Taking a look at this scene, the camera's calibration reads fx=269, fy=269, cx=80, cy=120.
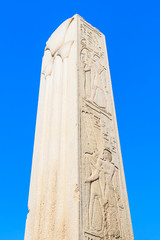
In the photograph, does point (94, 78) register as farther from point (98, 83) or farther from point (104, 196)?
point (104, 196)

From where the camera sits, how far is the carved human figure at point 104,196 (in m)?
3.09

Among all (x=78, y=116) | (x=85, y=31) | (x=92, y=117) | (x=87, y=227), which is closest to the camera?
(x=87, y=227)

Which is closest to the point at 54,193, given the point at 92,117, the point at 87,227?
the point at 87,227

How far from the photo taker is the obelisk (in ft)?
9.96

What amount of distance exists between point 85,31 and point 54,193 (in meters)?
3.57

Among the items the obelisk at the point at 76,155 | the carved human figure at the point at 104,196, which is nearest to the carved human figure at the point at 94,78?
the obelisk at the point at 76,155

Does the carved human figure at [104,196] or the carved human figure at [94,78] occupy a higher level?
the carved human figure at [94,78]

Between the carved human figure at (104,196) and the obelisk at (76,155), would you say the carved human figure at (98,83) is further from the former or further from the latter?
the carved human figure at (104,196)

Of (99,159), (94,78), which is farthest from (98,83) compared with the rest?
(99,159)

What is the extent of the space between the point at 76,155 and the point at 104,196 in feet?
2.03

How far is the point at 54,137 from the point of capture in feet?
12.7

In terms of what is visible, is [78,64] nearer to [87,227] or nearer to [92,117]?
[92,117]

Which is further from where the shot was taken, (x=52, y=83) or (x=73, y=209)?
(x=52, y=83)

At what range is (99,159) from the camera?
12.1 ft
